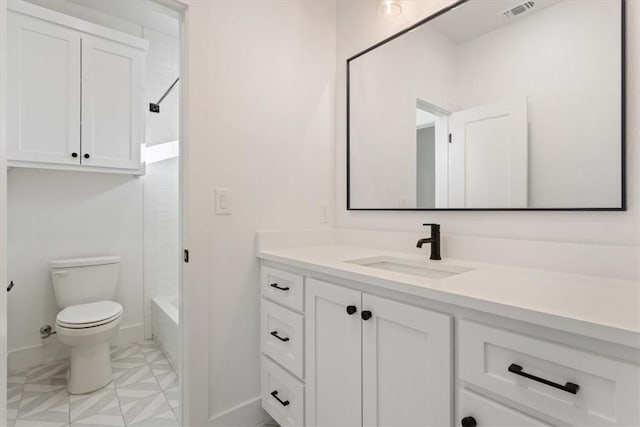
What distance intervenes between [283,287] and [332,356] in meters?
0.39

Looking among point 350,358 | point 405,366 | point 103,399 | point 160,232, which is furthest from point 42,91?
point 405,366

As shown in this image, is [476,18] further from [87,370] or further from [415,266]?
[87,370]

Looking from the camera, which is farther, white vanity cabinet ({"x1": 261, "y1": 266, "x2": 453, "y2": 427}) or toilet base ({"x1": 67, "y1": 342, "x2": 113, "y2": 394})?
toilet base ({"x1": 67, "y1": 342, "x2": 113, "y2": 394})

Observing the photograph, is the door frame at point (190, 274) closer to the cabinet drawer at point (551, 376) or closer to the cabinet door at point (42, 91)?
the cabinet drawer at point (551, 376)

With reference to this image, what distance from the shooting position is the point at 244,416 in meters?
1.56

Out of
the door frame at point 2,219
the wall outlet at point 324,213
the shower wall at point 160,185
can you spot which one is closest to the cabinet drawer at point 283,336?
the wall outlet at point 324,213

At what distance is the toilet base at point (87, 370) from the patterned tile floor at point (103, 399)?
41 millimetres

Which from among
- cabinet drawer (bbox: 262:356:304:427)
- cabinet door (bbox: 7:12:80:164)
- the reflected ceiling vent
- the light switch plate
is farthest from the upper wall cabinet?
the reflected ceiling vent

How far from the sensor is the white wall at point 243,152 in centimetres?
144

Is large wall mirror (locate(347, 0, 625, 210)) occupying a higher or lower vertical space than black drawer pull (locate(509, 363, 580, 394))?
higher

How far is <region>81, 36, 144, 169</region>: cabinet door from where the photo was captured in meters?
2.17

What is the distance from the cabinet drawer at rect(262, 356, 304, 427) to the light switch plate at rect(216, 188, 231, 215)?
76cm

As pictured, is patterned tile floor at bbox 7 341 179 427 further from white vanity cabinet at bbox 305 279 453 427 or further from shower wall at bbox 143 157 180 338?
white vanity cabinet at bbox 305 279 453 427

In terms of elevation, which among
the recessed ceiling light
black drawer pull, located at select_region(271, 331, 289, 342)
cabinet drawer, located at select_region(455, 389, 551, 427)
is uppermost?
the recessed ceiling light
